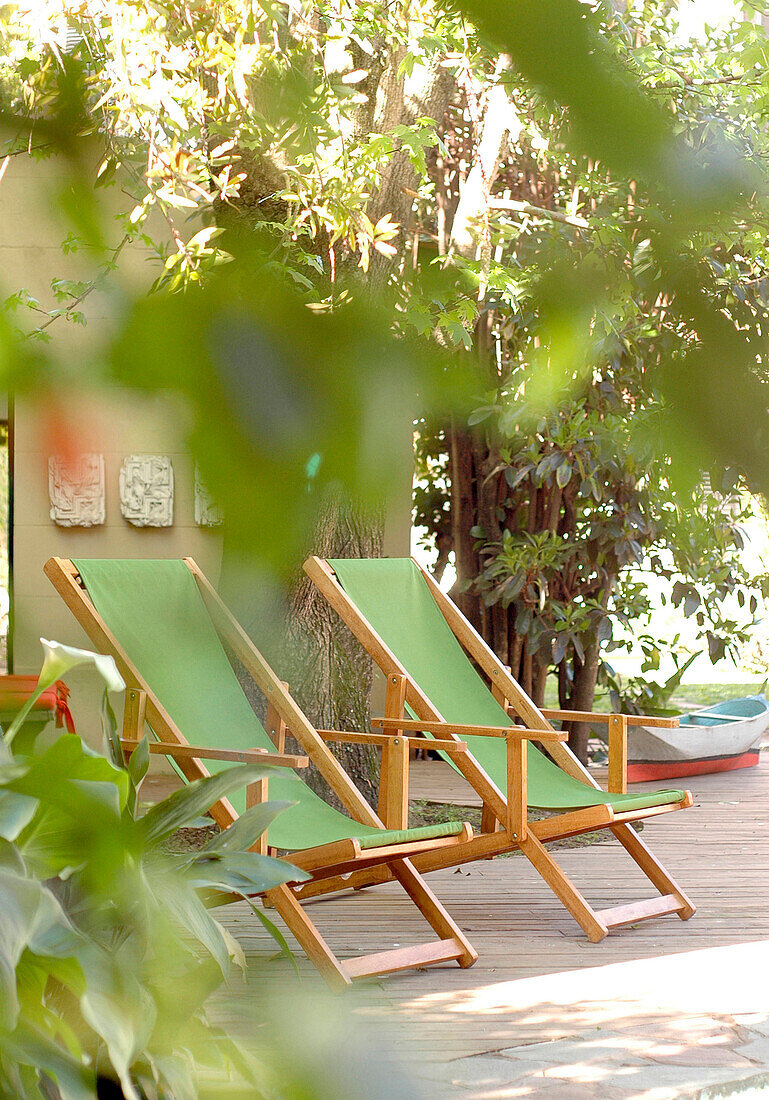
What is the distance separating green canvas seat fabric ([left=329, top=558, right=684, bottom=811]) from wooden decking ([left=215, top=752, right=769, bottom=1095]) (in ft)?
1.22

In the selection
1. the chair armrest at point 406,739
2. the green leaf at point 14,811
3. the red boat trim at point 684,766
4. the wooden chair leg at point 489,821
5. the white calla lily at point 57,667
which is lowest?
the red boat trim at point 684,766

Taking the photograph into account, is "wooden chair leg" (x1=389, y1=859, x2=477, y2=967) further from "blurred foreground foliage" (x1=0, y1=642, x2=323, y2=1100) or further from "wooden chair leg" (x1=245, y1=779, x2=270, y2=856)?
"blurred foreground foliage" (x1=0, y1=642, x2=323, y2=1100)

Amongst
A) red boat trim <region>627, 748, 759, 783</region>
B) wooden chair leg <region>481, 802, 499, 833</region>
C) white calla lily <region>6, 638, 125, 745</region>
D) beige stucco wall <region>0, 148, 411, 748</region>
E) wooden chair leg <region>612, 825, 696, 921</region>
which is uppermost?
beige stucco wall <region>0, 148, 411, 748</region>

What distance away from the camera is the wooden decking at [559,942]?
2.49 m

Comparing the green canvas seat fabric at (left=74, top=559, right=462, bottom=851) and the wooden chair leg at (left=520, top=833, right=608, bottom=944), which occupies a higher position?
the green canvas seat fabric at (left=74, top=559, right=462, bottom=851)

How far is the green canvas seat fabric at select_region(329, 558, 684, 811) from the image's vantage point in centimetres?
331

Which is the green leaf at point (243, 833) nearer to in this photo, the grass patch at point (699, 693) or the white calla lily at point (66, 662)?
the white calla lily at point (66, 662)

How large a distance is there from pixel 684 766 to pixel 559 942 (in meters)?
2.66

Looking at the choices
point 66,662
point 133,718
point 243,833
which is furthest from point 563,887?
point 66,662

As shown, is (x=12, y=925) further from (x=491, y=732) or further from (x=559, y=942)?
(x=559, y=942)

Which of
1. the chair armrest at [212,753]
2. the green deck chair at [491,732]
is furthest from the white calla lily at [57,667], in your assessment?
the green deck chair at [491,732]

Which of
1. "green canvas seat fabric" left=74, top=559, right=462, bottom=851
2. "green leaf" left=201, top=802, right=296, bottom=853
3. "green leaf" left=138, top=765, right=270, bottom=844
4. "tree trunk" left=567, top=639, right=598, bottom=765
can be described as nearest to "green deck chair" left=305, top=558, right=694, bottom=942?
"green canvas seat fabric" left=74, top=559, right=462, bottom=851

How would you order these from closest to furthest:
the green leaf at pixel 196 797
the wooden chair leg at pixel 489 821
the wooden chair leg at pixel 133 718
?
the green leaf at pixel 196 797 < the wooden chair leg at pixel 133 718 < the wooden chair leg at pixel 489 821

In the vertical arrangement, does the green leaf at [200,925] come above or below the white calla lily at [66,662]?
below
